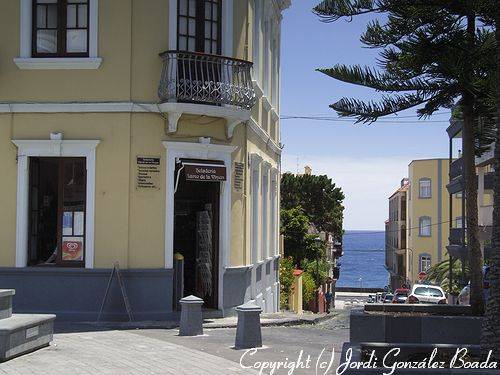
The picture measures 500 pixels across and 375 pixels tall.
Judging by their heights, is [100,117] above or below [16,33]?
below

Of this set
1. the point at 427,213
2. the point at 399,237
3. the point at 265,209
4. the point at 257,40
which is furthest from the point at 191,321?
the point at 399,237

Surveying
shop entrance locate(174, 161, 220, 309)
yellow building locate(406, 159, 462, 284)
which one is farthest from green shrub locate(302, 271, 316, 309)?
yellow building locate(406, 159, 462, 284)

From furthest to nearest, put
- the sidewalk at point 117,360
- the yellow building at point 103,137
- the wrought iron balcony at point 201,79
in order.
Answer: the yellow building at point 103,137 < the wrought iron balcony at point 201,79 < the sidewalk at point 117,360

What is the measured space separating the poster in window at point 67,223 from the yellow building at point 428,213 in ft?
191

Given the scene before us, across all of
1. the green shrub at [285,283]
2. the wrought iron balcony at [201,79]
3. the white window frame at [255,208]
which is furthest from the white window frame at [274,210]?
the wrought iron balcony at [201,79]

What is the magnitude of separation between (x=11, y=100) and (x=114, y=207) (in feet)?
9.79

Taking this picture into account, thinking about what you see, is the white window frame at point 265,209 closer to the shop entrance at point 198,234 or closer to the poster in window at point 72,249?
the shop entrance at point 198,234

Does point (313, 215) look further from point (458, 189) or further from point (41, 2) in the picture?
point (41, 2)

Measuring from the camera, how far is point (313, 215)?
5362cm

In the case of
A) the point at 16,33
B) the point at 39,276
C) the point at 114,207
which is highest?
the point at 16,33

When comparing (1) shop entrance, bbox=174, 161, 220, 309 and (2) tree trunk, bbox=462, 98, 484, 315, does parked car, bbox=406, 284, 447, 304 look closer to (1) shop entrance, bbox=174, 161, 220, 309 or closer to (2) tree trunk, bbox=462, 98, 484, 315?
(1) shop entrance, bbox=174, 161, 220, 309

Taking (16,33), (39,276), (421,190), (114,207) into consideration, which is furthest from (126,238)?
(421,190)

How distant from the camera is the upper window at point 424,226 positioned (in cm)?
7256

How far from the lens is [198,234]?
1805 cm
